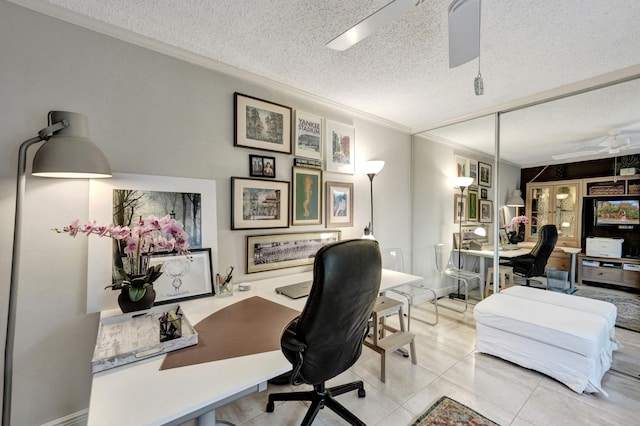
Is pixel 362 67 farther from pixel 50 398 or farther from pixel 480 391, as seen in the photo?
pixel 50 398

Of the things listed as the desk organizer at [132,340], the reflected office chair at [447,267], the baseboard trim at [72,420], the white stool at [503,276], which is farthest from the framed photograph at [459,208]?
the baseboard trim at [72,420]

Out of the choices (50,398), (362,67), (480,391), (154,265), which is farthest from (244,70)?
(480,391)

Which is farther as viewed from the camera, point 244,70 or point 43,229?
point 244,70

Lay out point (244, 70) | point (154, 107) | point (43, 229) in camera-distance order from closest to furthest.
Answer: point (43, 229), point (154, 107), point (244, 70)

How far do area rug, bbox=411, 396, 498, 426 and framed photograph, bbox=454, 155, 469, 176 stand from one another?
2460 millimetres

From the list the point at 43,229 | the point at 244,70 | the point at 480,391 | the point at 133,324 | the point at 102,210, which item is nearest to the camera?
the point at 133,324

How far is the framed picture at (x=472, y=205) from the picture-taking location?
10.5ft

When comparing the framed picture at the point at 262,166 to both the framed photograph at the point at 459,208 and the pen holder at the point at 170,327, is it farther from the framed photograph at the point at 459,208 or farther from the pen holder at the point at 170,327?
the framed photograph at the point at 459,208

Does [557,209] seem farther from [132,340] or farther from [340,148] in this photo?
[132,340]

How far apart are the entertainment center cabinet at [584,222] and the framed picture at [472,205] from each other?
539mm

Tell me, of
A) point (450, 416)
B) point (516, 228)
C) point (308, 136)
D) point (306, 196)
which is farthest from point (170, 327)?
point (516, 228)

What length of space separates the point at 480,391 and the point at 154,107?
3.09 meters

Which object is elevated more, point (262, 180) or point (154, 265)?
point (262, 180)

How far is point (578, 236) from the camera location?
2.44m
